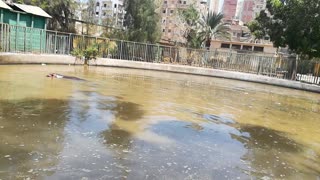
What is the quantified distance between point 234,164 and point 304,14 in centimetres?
2147

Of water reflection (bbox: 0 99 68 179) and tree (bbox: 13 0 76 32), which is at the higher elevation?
tree (bbox: 13 0 76 32)

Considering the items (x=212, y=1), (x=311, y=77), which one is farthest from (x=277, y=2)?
(x=212, y=1)

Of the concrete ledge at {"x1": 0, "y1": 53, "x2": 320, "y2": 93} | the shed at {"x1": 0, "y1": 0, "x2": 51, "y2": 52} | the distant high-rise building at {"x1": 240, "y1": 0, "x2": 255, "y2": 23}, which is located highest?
the distant high-rise building at {"x1": 240, "y1": 0, "x2": 255, "y2": 23}

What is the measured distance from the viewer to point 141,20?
34.3 meters

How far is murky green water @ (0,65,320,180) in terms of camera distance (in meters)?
5.39

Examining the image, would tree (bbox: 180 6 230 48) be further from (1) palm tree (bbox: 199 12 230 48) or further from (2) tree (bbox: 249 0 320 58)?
(2) tree (bbox: 249 0 320 58)

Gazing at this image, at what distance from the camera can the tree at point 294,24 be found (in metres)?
24.6

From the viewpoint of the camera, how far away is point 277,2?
27.5 meters

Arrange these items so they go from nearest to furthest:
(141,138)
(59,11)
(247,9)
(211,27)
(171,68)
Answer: (141,138) < (171,68) < (59,11) < (211,27) < (247,9)

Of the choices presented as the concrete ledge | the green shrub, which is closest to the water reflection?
the concrete ledge

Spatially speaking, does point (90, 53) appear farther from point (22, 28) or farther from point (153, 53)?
point (153, 53)

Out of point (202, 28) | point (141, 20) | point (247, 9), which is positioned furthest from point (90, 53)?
point (247, 9)

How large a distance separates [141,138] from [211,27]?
131 ft

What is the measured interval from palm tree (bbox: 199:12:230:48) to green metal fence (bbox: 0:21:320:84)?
49.1ft
